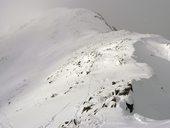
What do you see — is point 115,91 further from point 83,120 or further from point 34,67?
point 34,67

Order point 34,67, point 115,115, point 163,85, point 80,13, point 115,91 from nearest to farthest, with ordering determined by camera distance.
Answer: point 115,115 < point 115,91 < point 163,85 < point 34,67 < point 80,13

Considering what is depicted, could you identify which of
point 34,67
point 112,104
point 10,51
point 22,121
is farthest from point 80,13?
point 112,104

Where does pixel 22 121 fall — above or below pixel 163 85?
below

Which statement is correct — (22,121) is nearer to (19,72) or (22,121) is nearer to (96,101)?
(96,101)

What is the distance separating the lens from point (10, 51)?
45562 millimetres

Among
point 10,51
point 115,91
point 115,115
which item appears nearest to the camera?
point 115,115

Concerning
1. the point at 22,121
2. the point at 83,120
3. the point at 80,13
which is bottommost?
the point at 22,121

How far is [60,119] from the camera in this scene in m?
13.3

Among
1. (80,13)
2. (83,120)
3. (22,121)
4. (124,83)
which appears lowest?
(22,121)

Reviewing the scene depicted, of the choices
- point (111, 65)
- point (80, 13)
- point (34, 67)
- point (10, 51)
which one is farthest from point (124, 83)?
point (80, 13)

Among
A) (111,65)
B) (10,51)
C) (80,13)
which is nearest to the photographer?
(111,65)

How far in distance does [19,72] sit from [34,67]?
1755 mm

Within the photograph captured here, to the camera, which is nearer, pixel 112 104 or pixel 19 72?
pixel 112 104

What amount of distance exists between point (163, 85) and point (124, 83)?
2.61 metres
